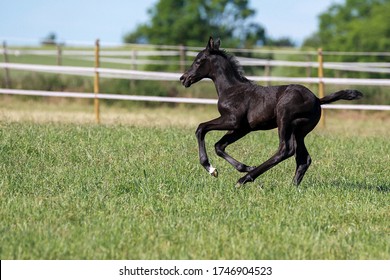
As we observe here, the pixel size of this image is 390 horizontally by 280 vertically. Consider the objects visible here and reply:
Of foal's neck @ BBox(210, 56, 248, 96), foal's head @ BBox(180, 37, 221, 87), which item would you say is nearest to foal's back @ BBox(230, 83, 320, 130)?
foal's neck @ BBox(210, 56, 248, 96)

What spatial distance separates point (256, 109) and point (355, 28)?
3799 centimetres

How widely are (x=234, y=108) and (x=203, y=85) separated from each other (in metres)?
14.9

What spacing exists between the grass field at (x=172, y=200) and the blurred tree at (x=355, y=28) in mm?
30554

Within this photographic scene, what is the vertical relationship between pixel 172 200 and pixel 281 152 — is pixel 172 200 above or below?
below

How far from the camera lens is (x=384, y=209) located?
771 centimetres

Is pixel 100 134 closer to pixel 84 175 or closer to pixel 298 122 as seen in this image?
pixel 84 175

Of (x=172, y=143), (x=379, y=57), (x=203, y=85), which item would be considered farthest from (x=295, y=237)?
(x=379, y=57)

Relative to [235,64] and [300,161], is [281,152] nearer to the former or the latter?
[300,161]

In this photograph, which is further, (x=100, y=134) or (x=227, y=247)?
(x=100, y=134)

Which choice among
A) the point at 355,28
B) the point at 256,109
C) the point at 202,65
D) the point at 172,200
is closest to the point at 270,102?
the point at 256,109

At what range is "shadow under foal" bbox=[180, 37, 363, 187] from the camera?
8.64 m

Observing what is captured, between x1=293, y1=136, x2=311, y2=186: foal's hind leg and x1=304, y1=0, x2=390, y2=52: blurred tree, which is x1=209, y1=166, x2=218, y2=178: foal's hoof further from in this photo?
x1=304, y1=0, x2=390, y2=52: blurred tree

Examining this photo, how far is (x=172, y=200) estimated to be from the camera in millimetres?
7746

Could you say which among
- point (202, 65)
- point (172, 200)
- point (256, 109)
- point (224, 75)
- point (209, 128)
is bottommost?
point (172, 200)
